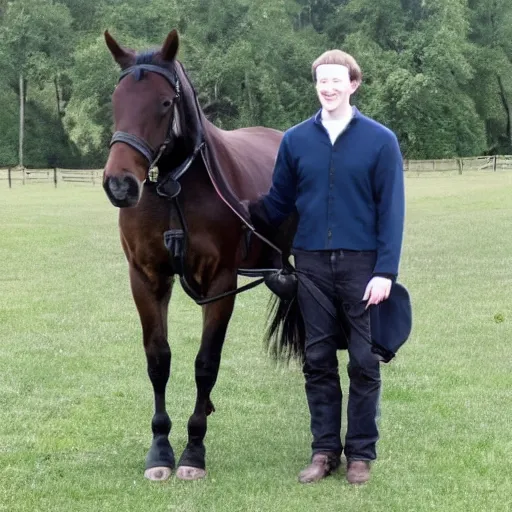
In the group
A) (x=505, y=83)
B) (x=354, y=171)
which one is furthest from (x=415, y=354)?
(x=505, y=83)

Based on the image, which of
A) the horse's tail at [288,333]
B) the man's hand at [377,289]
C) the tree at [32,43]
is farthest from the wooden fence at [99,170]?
the man's hand at [377,289]

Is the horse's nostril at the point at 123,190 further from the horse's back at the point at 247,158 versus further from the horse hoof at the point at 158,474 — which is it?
the horse hoof at the point at 158,474

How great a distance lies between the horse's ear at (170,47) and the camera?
412cm

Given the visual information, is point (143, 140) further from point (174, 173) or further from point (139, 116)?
point (174, 173)

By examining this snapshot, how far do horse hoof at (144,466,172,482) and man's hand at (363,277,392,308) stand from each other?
4.51 feet

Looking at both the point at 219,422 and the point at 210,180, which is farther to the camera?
the point at 219,422

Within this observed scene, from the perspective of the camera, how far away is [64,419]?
5.68m

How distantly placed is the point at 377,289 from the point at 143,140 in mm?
1306

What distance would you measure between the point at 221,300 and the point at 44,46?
214 feet

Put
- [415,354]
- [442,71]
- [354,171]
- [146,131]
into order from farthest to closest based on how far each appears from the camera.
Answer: [442,71] < [415,354] < [354,171] < [146,131]

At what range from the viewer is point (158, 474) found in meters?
4.54

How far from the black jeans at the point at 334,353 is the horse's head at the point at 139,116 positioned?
987mm

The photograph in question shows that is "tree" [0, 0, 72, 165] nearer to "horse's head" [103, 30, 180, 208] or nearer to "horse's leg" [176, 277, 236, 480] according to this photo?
"horse's leg" [176, 277, 236, 480]

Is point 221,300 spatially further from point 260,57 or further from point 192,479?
point 260,57
